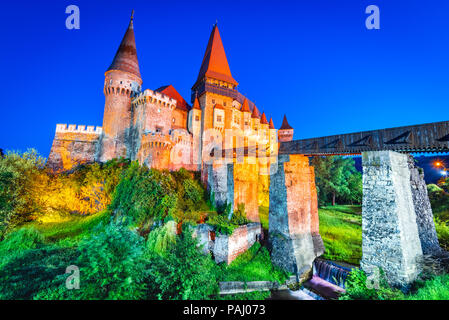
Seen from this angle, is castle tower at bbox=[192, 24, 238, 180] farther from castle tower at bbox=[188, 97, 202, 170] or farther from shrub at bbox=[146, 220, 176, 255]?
shrub at bbox=[146, 220, 176, 255]

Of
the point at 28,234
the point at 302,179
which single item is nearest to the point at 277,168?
the point at 302,179

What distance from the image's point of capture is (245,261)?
14.5 meters

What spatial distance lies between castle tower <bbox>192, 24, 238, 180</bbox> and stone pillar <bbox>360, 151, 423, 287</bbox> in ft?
58.3

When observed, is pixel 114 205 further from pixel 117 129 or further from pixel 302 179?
pixel 302 179

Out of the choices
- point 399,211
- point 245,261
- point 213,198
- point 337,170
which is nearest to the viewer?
point 399,211

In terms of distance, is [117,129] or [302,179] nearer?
[302,179]

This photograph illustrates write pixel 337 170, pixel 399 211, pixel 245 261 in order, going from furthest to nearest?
1. pixel 337 170
2. pixel 245 261
3. pixel 399 211

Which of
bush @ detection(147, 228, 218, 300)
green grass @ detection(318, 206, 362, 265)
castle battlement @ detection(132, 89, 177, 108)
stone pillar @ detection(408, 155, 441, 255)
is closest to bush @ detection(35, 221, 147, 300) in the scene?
bush @ detection(147, 228, 218, 300)

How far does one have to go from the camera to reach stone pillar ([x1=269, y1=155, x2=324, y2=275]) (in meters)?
13.7

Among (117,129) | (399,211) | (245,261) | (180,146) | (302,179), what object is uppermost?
(117,129)

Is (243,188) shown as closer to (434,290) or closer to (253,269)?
(253,269)

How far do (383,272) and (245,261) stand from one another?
27.3 feet

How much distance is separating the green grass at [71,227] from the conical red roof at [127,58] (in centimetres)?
1857

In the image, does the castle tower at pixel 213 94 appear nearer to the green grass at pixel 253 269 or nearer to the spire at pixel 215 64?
the spire at pixel 215 64
